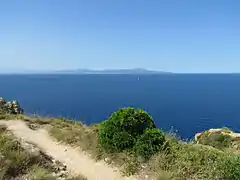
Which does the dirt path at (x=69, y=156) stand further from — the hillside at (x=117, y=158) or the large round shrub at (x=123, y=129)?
the large round shrub at (x=123, y=129)

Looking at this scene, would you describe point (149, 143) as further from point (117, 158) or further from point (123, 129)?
point (123, 129)

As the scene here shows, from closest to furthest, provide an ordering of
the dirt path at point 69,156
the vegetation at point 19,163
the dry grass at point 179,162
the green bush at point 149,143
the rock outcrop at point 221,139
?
1. the vegetation at point 19,163
2. the dry grass at point 179,162
3. the dirt path at point 69,156
4. the green bush at point 149,143
5. the rock outcrop at point 221,139

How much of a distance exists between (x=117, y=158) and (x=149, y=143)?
1.11 m

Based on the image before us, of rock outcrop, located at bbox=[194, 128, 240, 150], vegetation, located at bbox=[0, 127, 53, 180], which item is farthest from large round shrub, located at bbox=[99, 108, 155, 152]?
rock outcrop, located at bbox=[194, 128, 240, 150]

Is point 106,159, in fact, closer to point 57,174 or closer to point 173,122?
point 57,174

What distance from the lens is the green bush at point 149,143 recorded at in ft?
30.4

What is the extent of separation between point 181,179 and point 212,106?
99.7 metres

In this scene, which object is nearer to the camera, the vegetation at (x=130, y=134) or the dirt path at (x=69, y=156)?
the dirt path at (x=69, y=156)

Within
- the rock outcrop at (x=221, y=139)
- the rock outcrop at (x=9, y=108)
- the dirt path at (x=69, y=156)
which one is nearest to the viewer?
the dirt path at (x=69, y=156)

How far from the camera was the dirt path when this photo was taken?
347 inches

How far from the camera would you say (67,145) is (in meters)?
11.4

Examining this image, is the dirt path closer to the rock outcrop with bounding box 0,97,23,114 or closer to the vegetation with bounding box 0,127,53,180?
the vegetation with bounding box 0,127,53,180

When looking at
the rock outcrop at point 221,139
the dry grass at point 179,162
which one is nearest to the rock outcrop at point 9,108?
the dry grass at point 179,162

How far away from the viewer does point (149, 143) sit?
9.46 m
